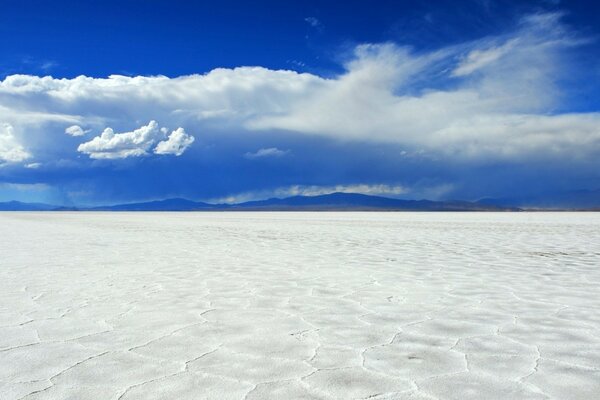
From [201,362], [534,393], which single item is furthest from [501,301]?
[201,362]

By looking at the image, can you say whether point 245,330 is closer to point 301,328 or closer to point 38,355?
point 301,328

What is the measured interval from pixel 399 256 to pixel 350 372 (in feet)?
18.4

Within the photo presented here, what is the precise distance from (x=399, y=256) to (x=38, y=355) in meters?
5.93

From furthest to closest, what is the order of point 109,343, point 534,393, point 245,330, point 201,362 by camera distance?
point 245,330 < point 109,343 < point 201,362 < point 534,393

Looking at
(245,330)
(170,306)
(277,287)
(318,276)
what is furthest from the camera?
(318,276)

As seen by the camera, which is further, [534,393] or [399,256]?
[399,256]

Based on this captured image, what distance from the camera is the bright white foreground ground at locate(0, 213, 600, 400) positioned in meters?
2.13

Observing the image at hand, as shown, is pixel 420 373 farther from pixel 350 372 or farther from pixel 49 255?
pixel 49 255

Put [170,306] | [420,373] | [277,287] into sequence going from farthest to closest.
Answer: [277,287]
[170,306]
[420,373]

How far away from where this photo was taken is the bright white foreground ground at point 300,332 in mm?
2133

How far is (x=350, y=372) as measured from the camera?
7.51ft

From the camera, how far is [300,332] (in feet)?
9.97

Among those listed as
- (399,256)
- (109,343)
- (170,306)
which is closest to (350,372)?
(109,343)

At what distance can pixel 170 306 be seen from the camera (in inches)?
153
